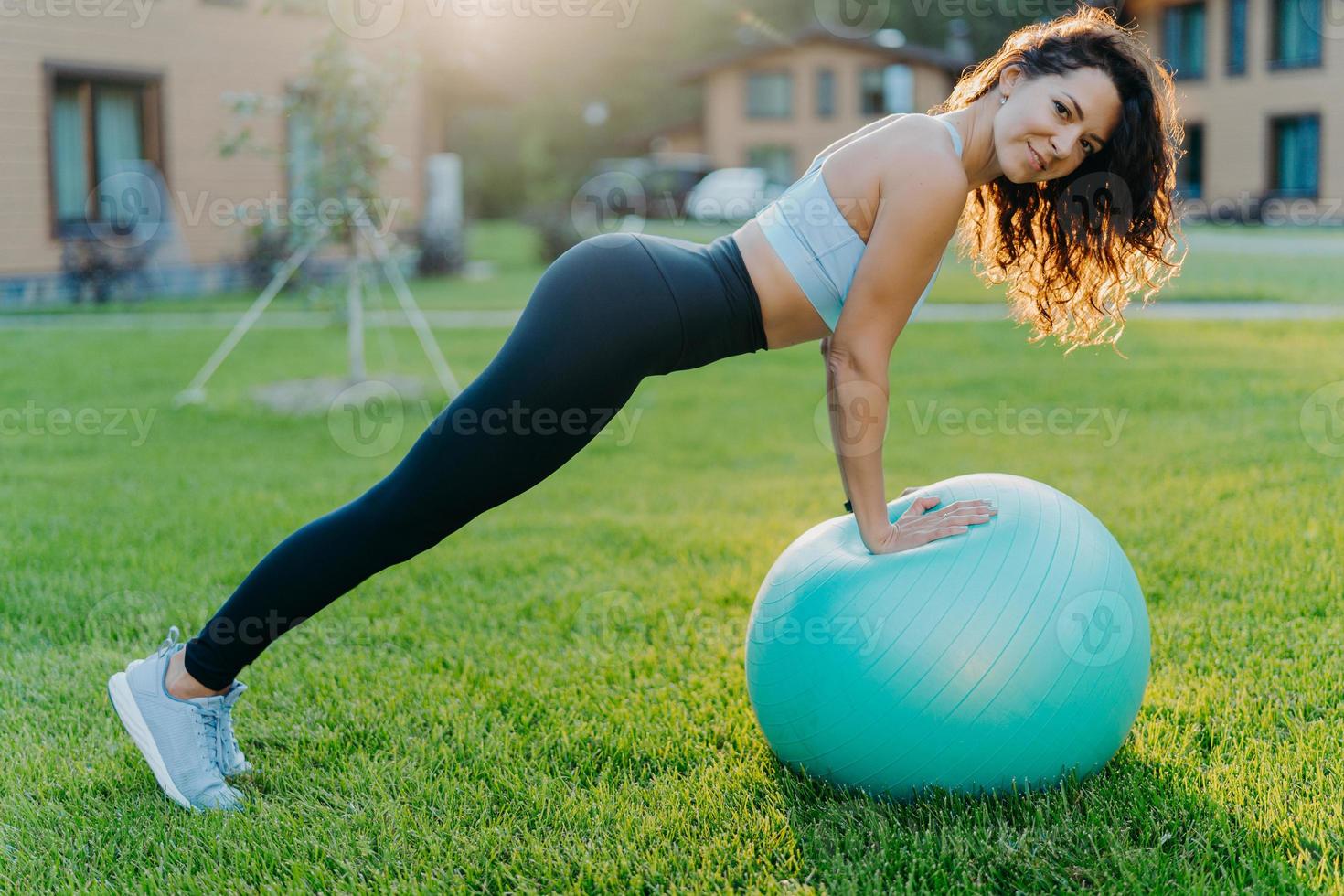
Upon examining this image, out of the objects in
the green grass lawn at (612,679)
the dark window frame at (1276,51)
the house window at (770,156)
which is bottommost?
the green grass lawn at (612,679)

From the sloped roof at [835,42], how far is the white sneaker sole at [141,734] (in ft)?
102

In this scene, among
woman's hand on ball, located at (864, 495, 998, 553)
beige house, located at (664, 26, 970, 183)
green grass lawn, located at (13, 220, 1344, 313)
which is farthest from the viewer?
beige house, located at (664, 26, 970, 183)

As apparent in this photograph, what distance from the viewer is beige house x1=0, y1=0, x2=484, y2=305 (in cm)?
1309

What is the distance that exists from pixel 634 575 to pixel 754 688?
5.37ft

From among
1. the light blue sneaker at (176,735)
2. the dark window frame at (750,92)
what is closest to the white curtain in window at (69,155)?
the light blue sneaker at (176,735)

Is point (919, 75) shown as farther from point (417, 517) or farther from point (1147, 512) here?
point (417, 517)

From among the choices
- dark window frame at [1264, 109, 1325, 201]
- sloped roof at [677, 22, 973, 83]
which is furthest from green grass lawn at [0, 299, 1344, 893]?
sloped roof at [677, 22, 973, 83]

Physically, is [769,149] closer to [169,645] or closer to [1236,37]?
[1236,37]

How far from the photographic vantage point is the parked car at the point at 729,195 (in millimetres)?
22094

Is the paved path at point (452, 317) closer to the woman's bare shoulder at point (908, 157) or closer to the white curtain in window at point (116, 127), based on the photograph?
the white curtain in window at point (116, 127)

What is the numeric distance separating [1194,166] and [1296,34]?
385cm

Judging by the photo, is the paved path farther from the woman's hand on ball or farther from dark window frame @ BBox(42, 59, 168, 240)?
the woman's hand on ball

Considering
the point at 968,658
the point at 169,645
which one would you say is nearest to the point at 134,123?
the point at 169,645

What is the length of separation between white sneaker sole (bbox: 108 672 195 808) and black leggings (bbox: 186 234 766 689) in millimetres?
451
